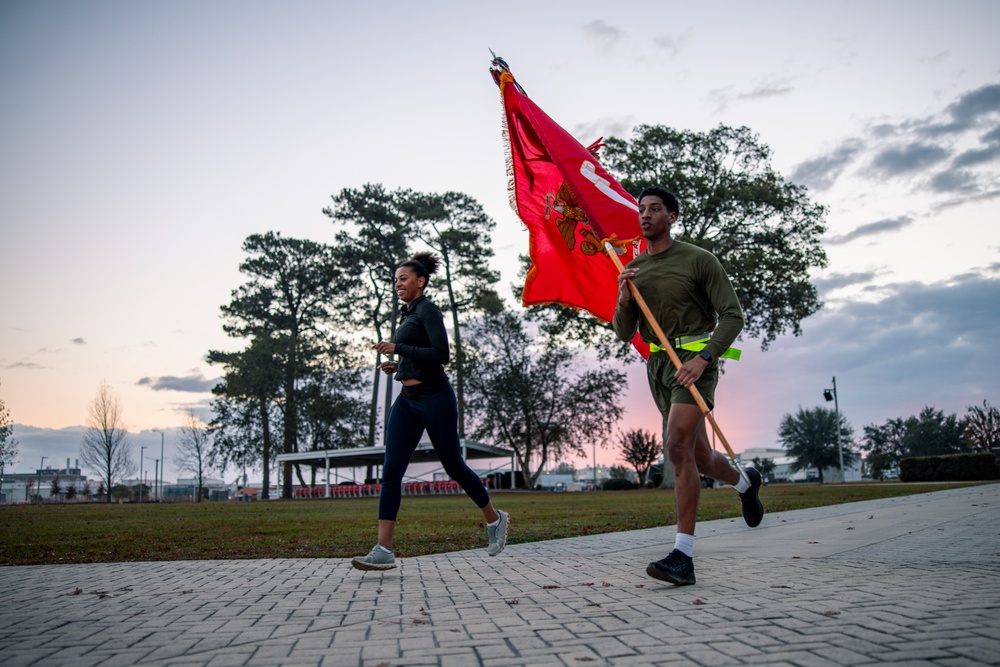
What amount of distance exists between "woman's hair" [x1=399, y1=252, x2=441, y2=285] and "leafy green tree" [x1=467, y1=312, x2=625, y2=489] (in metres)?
37.9

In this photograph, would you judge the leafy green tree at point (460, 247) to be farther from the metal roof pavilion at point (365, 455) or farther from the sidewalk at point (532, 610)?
the sidewalk at point (532, 610)

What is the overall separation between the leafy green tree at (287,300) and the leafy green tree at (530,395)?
9309 millimetres

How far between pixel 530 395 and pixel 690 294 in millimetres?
40188

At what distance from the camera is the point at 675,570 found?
4.06 m

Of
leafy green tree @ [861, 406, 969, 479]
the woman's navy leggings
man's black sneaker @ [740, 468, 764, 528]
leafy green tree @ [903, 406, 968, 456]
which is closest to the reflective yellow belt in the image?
man's black sneaker @ [740, 468, 764, 528]

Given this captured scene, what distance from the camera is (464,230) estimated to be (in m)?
40.6

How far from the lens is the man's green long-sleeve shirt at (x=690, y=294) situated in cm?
460

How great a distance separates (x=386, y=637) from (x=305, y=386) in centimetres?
4368

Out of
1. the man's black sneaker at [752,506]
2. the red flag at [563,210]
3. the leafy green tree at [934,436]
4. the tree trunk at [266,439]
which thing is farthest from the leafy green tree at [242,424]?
the leafy green tree at [934,436]

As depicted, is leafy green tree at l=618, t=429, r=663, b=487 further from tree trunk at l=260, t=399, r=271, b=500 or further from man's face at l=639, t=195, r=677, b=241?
man's face at l=639, t=195, r=677, b=241

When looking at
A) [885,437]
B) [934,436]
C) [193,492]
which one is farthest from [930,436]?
[193,492]

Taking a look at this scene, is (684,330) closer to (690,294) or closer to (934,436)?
(690,294)

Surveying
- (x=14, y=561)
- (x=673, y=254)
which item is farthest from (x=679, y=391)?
(x=14, y=561)

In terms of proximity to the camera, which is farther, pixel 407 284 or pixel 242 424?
pixel 242 424
